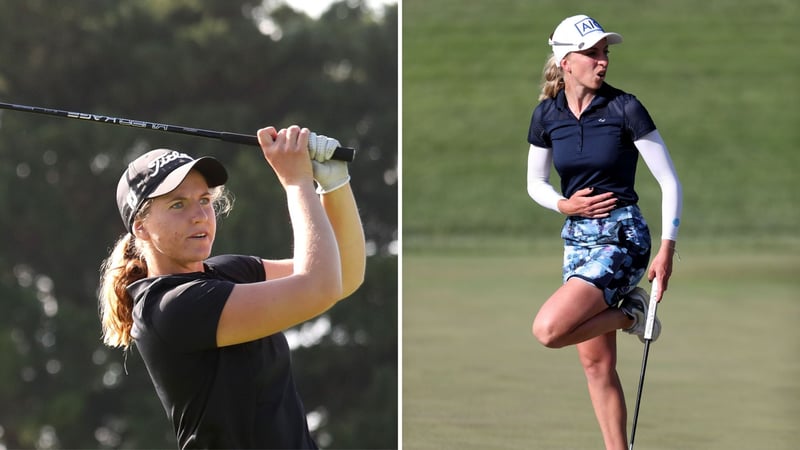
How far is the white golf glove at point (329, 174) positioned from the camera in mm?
2861

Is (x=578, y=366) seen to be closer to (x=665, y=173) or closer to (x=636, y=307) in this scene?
(x=636, y=307)

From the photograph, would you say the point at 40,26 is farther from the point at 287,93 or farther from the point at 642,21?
the point at 642,21

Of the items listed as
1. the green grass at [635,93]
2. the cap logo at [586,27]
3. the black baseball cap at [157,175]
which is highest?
the green grass at [635,93]

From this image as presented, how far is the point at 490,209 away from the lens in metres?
16.4

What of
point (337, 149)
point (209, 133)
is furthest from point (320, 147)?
point (209, 133)

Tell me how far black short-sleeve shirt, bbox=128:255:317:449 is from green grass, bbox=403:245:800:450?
2.14m

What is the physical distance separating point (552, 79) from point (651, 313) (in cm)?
74

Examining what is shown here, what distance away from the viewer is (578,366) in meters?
6.97

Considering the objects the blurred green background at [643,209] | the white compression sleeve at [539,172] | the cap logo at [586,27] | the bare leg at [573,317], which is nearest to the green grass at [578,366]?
the blurred green background at [643,209]

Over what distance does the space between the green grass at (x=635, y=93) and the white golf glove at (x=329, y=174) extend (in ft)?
42.0

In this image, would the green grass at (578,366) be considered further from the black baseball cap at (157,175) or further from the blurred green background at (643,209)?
the black baseball cap at (157,175)

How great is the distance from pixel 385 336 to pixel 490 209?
1.99m

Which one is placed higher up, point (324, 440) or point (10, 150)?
point (10, 150)

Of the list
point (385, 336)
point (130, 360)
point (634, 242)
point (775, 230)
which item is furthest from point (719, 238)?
point (634, 242)
